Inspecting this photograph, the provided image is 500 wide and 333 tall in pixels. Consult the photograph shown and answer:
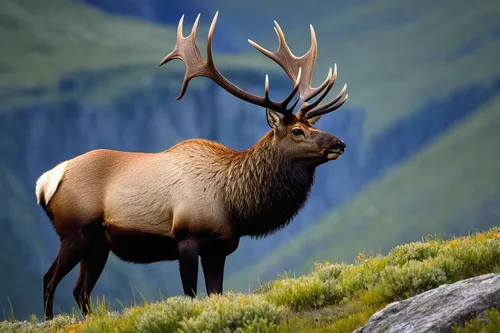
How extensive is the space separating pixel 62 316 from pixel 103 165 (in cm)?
194

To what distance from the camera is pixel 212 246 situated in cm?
809

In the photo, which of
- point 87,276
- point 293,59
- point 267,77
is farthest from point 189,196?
point 293,59

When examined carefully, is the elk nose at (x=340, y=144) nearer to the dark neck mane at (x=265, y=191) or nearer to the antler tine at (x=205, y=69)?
the dark neck mane at (x=265, y=191)

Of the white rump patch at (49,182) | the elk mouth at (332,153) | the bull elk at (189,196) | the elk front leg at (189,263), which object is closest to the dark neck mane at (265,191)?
the bull elk at (189,196)

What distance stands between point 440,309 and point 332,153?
3725 mm

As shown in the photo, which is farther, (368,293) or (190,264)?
(190,264)

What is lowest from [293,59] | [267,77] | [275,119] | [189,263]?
[189,263]

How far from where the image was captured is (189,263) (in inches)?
310

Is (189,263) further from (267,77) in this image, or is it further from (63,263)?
(267,77)

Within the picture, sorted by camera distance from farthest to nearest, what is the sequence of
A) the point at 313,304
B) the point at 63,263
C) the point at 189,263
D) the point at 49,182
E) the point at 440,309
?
1. the point at 49,182
2. the point at 63,263
3. the point at 189,263
4. the point at 313,304
5. the point at 440,309

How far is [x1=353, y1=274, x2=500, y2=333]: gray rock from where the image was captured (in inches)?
173

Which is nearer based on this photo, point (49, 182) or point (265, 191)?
point (265, 191)

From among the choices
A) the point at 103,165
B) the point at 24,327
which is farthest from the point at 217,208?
the point at 24,327

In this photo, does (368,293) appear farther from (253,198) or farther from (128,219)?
(128,219)
